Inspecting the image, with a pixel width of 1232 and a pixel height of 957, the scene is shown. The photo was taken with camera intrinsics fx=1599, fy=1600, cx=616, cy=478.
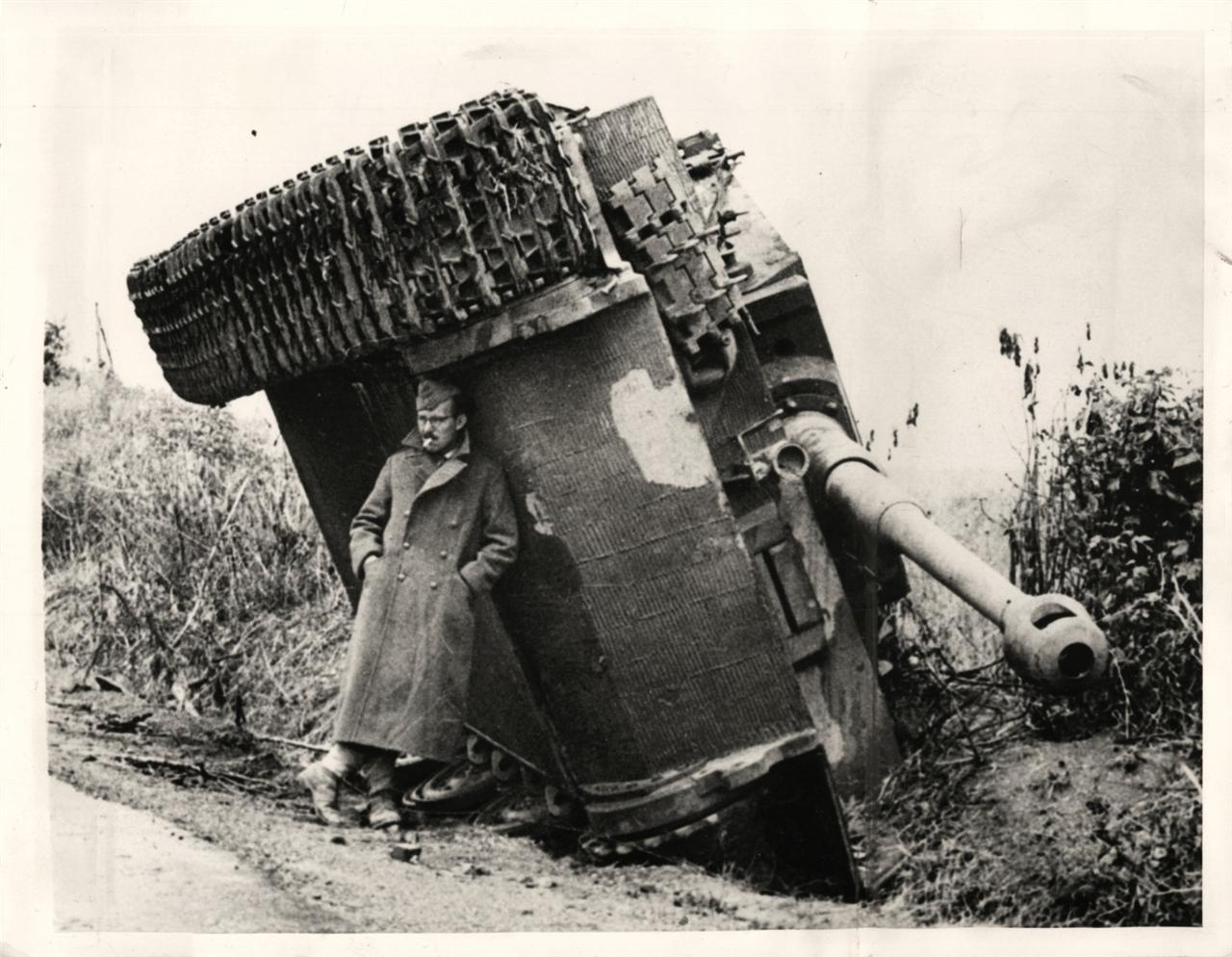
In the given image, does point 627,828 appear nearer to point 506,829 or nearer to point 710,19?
point 506,829

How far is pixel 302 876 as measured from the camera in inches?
163

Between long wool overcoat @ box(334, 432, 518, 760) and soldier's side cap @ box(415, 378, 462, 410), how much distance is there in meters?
0.14

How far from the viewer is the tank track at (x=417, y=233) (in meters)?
3.79

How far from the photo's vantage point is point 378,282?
153 inches

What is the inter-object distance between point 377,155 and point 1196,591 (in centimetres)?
241

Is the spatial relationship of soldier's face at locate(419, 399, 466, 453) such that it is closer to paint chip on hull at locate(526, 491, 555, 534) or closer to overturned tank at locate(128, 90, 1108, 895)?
overturned tank at locate(128, 90, 1108, 895)

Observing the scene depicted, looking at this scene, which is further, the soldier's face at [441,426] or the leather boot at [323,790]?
the leather boot at [323,790]

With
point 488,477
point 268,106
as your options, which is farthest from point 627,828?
point 268,106

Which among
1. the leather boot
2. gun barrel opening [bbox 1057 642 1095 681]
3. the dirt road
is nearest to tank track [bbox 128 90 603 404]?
the leather boot

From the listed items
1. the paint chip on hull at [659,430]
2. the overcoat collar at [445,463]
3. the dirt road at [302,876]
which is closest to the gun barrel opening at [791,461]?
the paint chip on hull at [659,430]

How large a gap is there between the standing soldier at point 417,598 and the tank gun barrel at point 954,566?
2.71 ft

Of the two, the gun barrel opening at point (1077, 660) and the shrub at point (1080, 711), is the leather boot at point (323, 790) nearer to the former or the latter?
Answer: the shrub at point (1080, 711)

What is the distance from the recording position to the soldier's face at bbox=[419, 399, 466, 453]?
13.0 ft

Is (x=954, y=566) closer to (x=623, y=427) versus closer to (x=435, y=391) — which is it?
(x=623, y=427)
